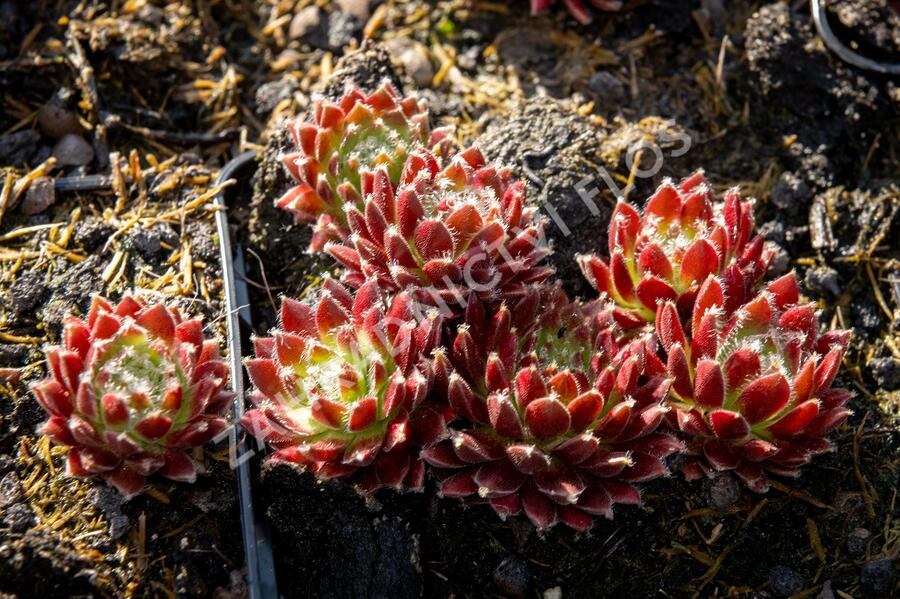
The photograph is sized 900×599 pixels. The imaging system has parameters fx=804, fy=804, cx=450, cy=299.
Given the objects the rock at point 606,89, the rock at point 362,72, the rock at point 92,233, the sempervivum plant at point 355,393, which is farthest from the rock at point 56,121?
the rock at point 606,89

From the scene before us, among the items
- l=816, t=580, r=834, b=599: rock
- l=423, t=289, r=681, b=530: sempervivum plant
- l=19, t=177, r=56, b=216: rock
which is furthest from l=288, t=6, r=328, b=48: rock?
l=816, t=580, r=834, b=599: rock

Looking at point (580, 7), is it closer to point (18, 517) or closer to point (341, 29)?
point (341, 29)

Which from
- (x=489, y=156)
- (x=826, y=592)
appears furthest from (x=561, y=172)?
(x=826, y=592)

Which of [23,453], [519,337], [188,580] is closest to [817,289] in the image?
[519,337]

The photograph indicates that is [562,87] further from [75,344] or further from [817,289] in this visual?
[75,344]

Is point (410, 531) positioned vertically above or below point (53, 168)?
below

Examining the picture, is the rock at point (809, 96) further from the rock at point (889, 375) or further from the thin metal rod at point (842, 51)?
the rock at point (889, 375)

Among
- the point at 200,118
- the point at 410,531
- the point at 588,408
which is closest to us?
the point at 588,408
